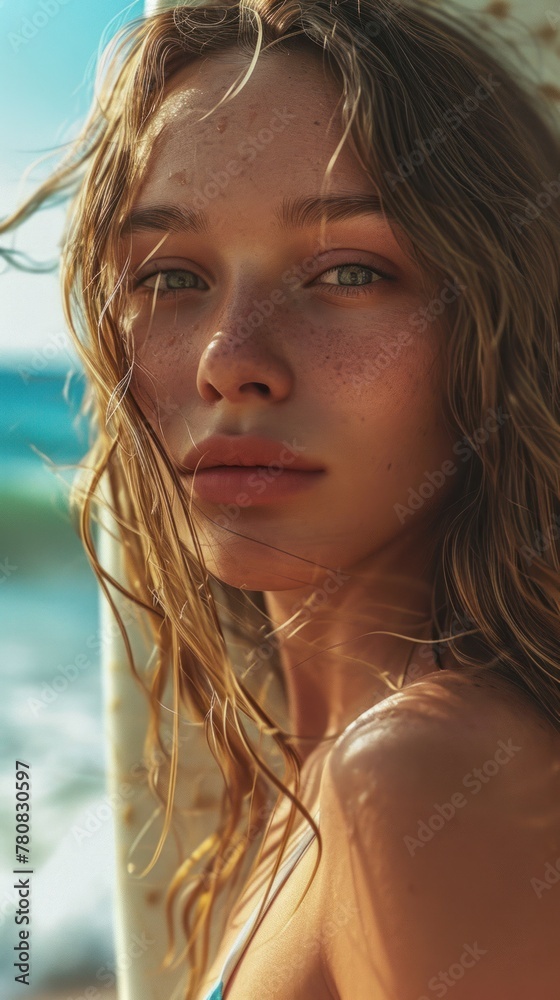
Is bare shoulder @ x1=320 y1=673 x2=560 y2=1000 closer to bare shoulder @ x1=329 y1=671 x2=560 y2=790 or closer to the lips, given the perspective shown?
bare shoulder @ x1=329 y1=671 x2=560 y2=790

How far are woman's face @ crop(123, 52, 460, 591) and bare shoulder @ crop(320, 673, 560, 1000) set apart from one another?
0.22 m

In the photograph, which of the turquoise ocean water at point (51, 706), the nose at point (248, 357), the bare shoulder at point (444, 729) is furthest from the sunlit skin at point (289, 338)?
the turquoise ocean water at point (51, 706)

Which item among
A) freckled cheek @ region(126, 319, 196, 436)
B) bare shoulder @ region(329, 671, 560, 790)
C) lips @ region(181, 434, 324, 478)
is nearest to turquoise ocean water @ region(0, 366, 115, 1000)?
freckled cheek @ region(126, 319, 196, 436)

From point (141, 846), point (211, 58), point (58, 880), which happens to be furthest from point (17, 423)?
point (211, 58)

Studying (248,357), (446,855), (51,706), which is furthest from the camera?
(51,706)

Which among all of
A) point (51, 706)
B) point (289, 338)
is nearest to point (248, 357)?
point (289, 338)

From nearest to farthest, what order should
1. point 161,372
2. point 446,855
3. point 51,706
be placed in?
point 446,855
point 161,372
point 51,706

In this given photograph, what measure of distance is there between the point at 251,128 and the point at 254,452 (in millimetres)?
289

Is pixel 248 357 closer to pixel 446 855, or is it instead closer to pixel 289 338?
pixel 289 338

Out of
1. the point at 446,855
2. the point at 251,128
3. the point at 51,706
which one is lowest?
the point at 446,855

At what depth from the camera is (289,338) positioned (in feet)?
2.66

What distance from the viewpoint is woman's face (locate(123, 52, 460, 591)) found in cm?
80

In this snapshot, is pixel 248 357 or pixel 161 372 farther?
pixel 161 372

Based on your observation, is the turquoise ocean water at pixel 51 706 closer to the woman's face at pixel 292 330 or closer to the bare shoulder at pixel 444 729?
the woman's face at pixel 292 330
